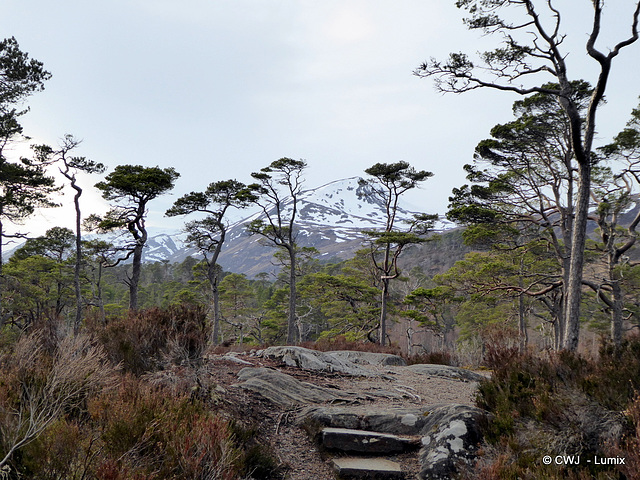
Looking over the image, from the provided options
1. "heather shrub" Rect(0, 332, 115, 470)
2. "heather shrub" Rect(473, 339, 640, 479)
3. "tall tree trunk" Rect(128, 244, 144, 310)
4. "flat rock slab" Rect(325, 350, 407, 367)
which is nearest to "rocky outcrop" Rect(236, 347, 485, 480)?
"heather shrub" Rect(473, 339, 640, 479)

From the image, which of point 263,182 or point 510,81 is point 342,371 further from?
point 263,182

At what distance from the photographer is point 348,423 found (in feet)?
17.8

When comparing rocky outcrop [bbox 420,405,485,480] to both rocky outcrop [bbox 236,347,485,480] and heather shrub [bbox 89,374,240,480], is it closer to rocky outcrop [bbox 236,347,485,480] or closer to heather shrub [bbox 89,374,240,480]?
rocky outcrop [bbox 236,347,485,480]

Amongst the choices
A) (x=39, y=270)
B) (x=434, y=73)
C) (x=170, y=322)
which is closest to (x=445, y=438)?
(x=170, y=322)

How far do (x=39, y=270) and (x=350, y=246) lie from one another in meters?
166

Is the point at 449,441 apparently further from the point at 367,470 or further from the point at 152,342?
the point at 152,342

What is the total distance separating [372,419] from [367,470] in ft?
3.79

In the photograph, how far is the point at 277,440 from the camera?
4.98m

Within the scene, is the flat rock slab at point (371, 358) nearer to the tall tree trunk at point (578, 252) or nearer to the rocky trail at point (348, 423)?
the rocky trail at point (348, 423)

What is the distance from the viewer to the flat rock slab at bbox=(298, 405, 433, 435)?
5348 millimetres

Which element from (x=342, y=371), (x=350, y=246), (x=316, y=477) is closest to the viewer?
(x=316, y=477)

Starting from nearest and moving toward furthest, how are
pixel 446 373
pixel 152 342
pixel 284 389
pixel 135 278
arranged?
pixel 152 342 → pixel 284 389 → pixel 446 373 → pixel 135 278

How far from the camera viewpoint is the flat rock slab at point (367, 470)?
4340 millimetres

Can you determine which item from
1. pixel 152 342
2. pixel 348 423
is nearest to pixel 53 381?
pixel 152 342
